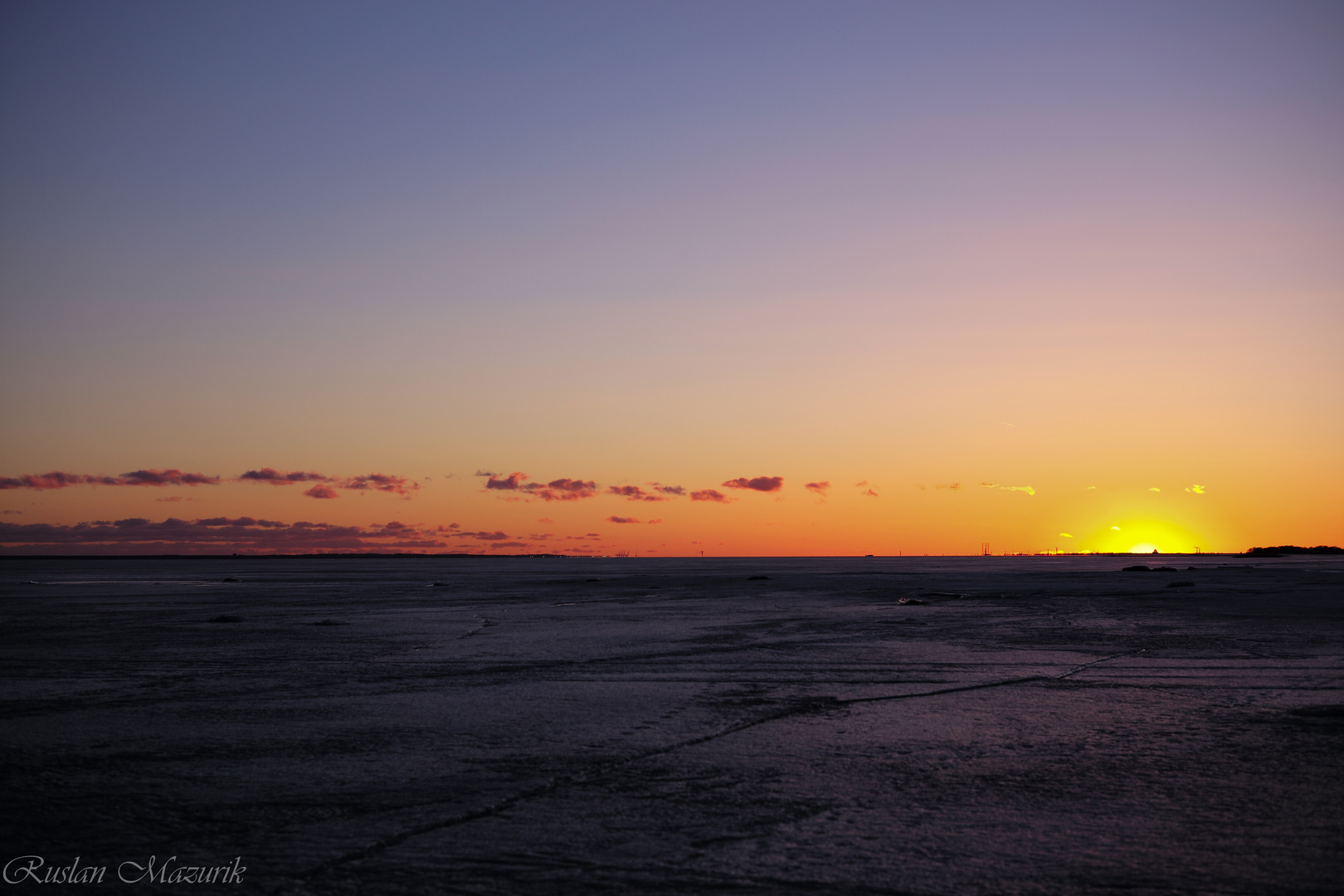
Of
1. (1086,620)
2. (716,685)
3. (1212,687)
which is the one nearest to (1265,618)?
(1086,620)

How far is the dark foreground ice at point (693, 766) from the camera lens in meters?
3.88

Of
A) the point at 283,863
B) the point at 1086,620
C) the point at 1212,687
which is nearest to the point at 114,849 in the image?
the point at 283,863

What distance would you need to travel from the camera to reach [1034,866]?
3.85 meters

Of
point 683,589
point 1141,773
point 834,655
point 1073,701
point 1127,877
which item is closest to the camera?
point 1127,877

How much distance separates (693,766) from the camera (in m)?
5.61

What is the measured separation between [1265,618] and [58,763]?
17.9 metres

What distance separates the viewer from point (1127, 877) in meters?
3.70

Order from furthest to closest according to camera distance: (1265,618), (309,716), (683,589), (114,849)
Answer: (683,589) → (1265,618) → (309,716) → (114,849)

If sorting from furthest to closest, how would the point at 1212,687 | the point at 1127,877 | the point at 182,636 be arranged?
the point at 182,636
the point at 1212,687
the point at 1127,877

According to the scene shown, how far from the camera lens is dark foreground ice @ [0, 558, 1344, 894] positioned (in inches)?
153

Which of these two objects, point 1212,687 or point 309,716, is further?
point 1212,687

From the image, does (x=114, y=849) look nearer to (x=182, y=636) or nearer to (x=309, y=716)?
(x=309, y=716)

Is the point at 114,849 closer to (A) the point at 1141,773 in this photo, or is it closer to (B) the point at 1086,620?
(A) the point at 1141,773

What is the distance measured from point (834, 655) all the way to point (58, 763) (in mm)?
8028
